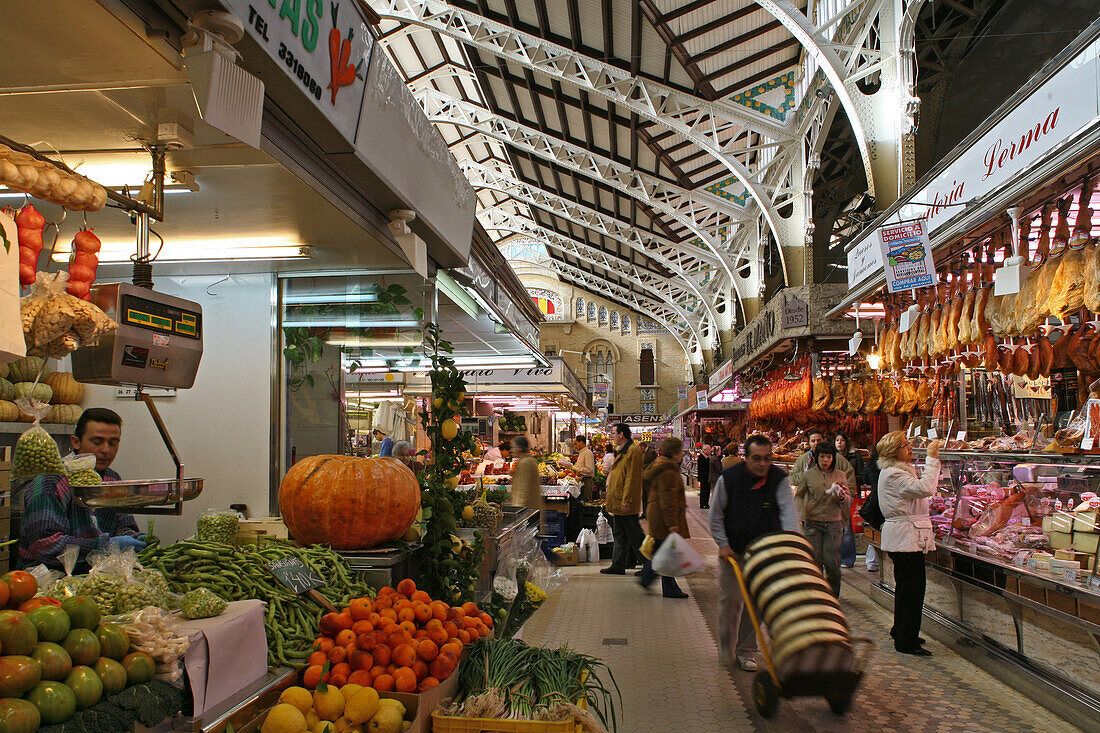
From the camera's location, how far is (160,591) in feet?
7.46

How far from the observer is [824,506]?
254 inches

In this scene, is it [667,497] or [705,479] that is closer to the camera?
[667,497]

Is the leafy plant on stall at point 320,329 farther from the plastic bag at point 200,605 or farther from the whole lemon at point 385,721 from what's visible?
the whole lemon at point 385,721

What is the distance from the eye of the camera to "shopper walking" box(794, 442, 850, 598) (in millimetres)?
6418

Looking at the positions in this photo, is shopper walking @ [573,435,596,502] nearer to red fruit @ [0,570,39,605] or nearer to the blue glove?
the blue glove

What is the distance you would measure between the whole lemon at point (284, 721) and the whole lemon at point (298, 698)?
7 cm

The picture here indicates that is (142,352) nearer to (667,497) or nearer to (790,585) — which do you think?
(790,585)

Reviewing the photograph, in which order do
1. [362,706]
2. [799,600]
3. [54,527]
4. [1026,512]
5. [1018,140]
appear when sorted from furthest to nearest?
[1026,512] → [1018,140] → [799,600] → [54,527] → [362,706]

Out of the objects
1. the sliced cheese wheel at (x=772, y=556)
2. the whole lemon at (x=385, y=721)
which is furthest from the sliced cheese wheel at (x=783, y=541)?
the whole lemon at (x=385, y=721)

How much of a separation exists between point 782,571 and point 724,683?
162 centimetres

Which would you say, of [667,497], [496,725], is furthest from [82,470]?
[667,497]

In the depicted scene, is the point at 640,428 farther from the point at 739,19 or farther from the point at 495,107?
the point at 739,19

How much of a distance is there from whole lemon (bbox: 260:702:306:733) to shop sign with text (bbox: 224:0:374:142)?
197cm

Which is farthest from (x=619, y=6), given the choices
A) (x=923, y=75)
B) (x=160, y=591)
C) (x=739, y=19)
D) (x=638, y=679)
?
(x=160, y=591)
